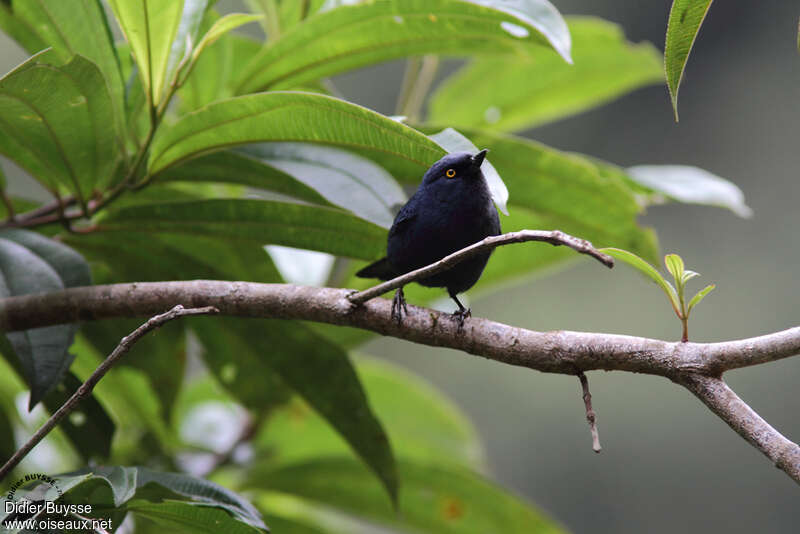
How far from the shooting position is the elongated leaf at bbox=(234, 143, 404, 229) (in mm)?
1858

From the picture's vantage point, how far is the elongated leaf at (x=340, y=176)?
1858 millimetres

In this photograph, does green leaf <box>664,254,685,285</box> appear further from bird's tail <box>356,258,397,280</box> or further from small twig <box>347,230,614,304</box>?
bird's tail <box>356,258,397,280</box>

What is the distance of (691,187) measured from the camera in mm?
2592

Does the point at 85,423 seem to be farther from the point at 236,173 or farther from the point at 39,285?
the point at 236,173

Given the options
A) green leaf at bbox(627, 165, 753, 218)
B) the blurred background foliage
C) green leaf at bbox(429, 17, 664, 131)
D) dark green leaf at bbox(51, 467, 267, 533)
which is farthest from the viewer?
the blurred background foliage

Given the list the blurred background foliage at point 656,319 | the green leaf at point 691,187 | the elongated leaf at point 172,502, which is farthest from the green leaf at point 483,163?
the blurred background foliage at point 656,319

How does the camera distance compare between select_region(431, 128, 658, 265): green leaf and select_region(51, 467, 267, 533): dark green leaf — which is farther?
select_region(431, 128, 658, 265): green leaf

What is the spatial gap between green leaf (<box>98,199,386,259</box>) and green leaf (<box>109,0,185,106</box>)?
0.31 metres

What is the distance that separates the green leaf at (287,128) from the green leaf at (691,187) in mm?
A: 1162

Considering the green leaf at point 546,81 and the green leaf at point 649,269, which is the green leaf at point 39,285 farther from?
the green leaf at point 546,81

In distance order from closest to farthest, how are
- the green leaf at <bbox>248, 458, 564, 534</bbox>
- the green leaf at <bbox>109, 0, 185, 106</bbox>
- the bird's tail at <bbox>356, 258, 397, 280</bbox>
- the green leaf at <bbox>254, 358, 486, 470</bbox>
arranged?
the green leaf at <bbox>109, 0, 185, 106</bbox> → the bird's tail at <bbox>356, 258, 397, 280</bbox> → the green leaf at <bbox>248, 458, 564, 534</bbox> → the green leaf at <bbox>254, 358, 486, 470</bbox>

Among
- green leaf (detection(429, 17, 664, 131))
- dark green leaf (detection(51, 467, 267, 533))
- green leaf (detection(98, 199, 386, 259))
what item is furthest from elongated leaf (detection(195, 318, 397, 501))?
green leaf (detection(429, 17, 664, 131))

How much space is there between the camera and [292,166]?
1.98m

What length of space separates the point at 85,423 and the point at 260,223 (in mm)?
756
